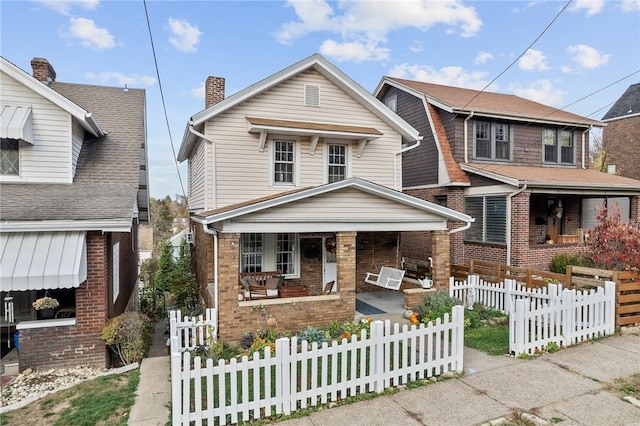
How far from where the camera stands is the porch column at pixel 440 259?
11453 mm

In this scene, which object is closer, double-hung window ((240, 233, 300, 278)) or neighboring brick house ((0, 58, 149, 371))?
neighboring brick house ((0, 58, 149, 371))

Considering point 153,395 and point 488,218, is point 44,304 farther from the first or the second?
point 488,218

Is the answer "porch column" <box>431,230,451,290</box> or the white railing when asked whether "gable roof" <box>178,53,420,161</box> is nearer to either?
"porch column" <box>431,230,451,290</box>

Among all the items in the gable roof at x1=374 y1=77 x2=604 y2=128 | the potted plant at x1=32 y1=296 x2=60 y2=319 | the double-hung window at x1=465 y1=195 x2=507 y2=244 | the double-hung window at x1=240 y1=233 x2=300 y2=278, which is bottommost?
the potted plant at x1=32 y1=296 x2=60 y2=319

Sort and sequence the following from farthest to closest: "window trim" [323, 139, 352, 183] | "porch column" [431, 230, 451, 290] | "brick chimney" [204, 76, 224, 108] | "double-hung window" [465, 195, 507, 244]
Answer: "double-hung window" [465, 195, 507, 244], "brick chimney" [204, 76, 224, 108], "window trim" [323, 139, 352, 183], "porch column" [431, 230, 451, 290]

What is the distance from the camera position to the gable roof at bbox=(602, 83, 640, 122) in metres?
26.7

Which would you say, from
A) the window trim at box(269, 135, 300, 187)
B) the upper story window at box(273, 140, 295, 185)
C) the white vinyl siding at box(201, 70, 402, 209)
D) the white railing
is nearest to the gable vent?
the white vinyl siding at box(201, 70, 402, 209)

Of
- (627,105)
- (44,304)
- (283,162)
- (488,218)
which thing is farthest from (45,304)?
(627,105)

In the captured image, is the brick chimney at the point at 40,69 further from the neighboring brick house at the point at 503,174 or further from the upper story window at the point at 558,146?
the upper story window at the point at 558,146

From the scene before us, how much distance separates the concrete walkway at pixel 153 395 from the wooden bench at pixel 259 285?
111 inches

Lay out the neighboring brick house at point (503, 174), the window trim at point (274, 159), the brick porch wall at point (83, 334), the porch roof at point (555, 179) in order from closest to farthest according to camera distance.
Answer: the brick porch wall at point (83, 334), the window trim at point (274, 159), the porch roof at point (555, 179), the neighboring brick house at point (503, 174)

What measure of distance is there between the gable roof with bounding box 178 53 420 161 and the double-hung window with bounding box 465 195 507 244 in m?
4.17

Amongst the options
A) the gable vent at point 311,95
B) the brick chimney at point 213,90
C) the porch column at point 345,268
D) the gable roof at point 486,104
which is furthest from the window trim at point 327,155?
the gable roof at point 486,104

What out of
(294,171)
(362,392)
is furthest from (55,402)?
(294,171)
